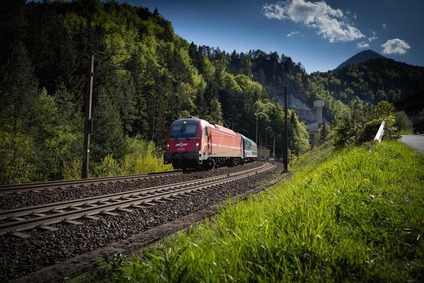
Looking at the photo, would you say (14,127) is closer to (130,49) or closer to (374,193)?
(374,193)

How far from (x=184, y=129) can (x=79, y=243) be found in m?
13.3

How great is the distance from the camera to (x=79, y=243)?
4.30 m

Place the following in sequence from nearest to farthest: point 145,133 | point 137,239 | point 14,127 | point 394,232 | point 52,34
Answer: point 394,232, point 137,239, point 14,127, point 52,34, point 145,133

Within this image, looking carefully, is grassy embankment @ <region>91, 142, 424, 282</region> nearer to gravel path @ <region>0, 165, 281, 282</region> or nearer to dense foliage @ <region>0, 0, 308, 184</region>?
gravel path @ <region>0, 165, 281, 282</region>

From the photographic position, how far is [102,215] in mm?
5906

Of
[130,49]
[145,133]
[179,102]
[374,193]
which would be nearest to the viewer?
[374,193]

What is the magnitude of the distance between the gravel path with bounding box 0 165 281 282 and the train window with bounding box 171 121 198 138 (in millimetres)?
10569

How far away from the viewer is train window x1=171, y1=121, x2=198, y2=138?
17.0 m

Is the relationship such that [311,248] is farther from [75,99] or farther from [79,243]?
[75,99]

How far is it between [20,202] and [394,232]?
823 centimetres

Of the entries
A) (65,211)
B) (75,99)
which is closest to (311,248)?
(65,211)

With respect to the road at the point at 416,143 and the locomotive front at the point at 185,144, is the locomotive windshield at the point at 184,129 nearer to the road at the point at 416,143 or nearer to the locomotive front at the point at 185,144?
the locomotive front at the point at 185,144

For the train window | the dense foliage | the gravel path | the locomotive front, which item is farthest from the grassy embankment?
the train window

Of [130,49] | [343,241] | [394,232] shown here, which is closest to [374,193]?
[394,232]
